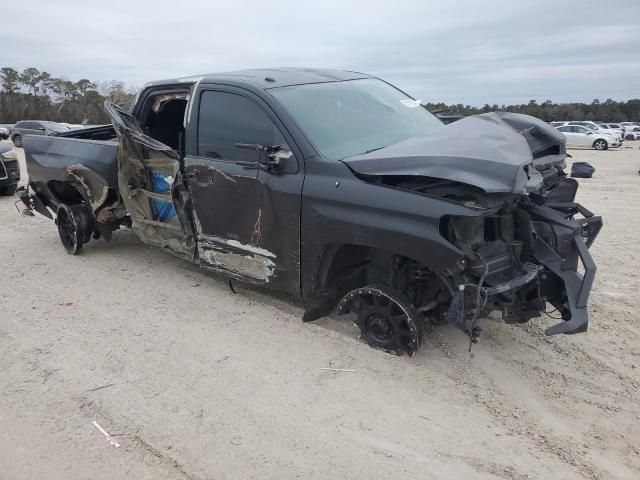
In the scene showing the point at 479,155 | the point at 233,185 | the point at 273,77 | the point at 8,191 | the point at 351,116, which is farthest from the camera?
the point at 8,191

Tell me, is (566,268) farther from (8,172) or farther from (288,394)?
(8,172)

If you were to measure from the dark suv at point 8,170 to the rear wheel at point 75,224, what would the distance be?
5683 millimetres

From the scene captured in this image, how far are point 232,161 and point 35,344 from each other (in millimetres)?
2102

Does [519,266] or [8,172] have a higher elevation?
[519,266]

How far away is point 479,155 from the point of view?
3193 millimetres

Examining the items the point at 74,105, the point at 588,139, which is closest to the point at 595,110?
the point at 588,139

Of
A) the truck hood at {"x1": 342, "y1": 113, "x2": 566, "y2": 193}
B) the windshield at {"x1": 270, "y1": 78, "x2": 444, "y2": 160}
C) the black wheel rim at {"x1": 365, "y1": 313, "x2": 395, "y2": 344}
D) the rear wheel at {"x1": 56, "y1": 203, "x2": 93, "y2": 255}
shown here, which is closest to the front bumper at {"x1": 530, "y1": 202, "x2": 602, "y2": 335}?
the truck hood at {"x1": 342, "y1": 113, "x2": 566, "y2": 193}

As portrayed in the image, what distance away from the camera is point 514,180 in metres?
3.01

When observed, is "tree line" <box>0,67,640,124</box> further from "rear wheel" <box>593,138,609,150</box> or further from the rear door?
the rear door

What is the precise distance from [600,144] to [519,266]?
A: 97.8 feet

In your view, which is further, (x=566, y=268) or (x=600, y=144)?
(x=600, y=144)

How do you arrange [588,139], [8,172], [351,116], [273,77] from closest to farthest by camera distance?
[351,116] → [273,77] → [8,172] → [588,139]

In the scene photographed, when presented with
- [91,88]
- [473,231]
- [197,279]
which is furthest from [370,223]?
[91,88]

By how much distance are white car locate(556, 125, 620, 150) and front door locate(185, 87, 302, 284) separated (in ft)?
93.4
